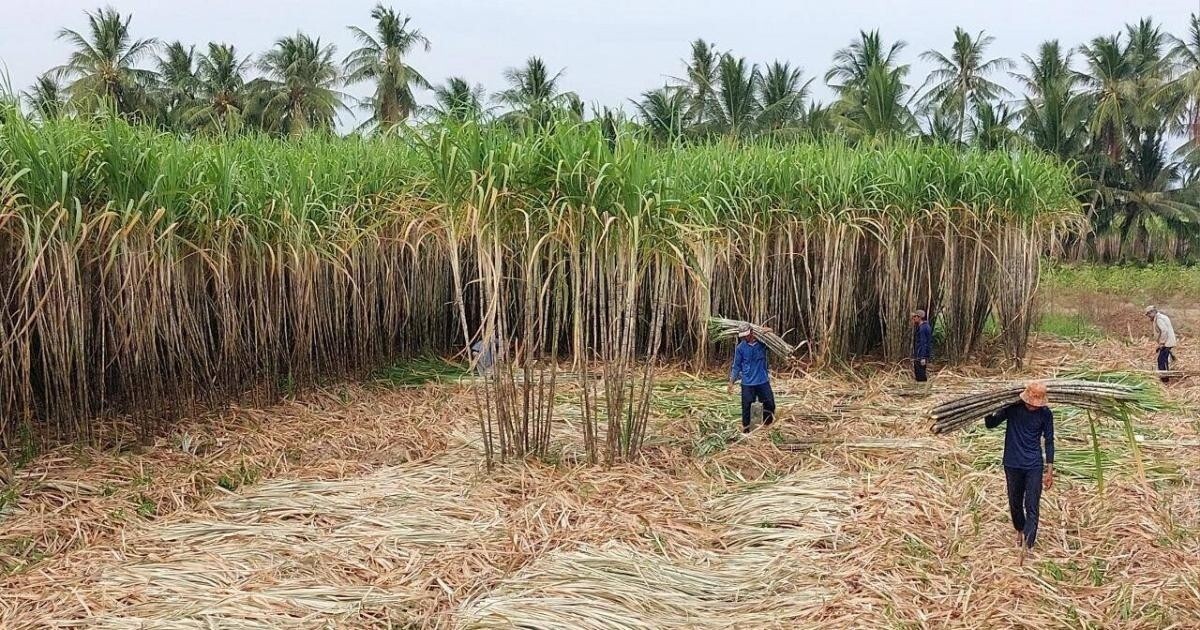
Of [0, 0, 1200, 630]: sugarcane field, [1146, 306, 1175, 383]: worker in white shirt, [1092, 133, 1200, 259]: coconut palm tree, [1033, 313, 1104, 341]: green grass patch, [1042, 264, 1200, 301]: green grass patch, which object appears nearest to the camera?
[0, 0, 1200, 630]: sugarcane field

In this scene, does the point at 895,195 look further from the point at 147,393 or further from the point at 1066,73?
the point at 1066,73

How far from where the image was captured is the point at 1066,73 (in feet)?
69.3

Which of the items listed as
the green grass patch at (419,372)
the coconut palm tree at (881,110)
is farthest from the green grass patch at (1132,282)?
the green grass patch at (419,372)

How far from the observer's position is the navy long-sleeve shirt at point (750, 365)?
17.6 feet

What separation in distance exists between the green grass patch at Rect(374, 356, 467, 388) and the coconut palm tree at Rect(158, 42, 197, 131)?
14.6 m

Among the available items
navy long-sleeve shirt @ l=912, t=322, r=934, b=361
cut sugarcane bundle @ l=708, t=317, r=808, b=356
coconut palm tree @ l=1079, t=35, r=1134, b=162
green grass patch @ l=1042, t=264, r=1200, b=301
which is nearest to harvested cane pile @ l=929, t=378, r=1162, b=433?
cut sugarcane bundle @ l=708, t=317, r=808, b=356

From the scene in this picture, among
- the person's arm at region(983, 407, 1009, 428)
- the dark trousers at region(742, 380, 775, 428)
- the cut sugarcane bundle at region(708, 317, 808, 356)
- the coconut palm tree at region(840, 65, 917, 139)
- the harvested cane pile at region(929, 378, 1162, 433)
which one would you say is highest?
the coconut palm tree at region(840, 65, 917, 139)

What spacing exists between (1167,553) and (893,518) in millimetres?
1027

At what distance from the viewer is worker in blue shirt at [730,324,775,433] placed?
5.37m

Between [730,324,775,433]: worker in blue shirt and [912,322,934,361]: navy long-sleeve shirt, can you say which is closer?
[730,324,775,433]: worker in blue shirt

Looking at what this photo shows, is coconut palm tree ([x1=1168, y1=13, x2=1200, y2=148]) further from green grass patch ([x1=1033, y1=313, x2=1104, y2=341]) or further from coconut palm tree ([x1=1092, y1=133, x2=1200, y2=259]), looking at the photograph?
green grass patch ([x1=1033, y1=313, x2=1104, y2=341])

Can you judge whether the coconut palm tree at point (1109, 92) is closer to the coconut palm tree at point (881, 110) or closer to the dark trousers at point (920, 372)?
the coconut palm tree at point (881, 110)

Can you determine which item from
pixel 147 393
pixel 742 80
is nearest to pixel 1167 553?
pixel 147 393

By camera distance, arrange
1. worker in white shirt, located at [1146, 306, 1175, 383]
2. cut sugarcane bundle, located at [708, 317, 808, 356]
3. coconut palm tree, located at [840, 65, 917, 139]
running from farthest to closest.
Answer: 1. coconut palm tree, located at [840, 65, 917, 139]
2. worker in white shirt, located at [1146, 306, 1175, 383]
3. cut sugarcane bundle, located at [708, 317, 808, 356]
